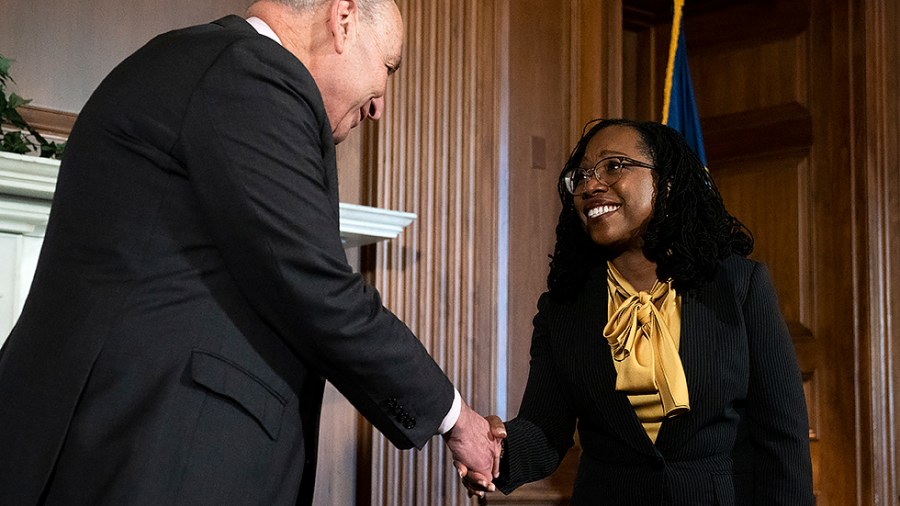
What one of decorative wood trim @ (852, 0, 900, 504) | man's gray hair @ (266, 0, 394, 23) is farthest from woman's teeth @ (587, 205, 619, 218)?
decorative wood trim @ (852, 0, 900, 504)

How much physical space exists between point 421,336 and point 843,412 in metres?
2.21

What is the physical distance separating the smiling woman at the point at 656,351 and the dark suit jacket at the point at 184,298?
2.97 feet

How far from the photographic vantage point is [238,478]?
5.64 feet

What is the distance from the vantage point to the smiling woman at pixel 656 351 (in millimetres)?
2484

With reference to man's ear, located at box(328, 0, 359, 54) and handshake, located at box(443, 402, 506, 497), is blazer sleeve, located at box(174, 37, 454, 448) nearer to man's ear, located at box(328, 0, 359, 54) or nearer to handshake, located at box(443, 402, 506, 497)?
man's ear, located at box(328, 0, 359, 54)

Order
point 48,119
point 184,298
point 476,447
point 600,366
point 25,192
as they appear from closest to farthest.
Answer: point 184,298 < point 476,447 < point 600,366 < point 25,192 < point 48,119

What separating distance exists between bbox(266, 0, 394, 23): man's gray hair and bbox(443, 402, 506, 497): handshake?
769 mm

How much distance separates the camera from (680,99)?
458 centimetres

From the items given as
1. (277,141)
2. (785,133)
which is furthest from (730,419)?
(785,133)

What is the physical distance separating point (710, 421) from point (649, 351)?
0.21m

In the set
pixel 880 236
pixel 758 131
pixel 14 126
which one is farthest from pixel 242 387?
pixel 758 131

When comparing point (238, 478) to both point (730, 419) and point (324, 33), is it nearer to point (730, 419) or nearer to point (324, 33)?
point (324, 33)

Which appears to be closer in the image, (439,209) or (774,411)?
(774,411)

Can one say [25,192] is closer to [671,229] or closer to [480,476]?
[480,476]
